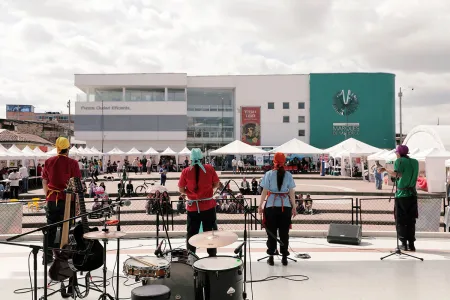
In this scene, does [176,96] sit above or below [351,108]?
above

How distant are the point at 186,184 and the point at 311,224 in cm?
779

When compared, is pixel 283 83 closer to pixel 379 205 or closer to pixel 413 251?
pixel 379 205

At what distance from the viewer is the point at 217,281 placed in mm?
3641

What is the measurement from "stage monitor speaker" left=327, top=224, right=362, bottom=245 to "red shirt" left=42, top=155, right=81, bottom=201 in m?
4.94

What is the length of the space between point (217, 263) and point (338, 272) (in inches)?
100

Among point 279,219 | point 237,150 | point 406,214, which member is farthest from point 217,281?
point 237,150

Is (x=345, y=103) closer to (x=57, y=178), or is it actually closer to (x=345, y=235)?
(x=345, y=235)

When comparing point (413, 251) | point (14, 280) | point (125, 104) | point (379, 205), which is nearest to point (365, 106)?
point (125, 104)

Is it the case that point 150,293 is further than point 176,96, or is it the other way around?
point 176,96

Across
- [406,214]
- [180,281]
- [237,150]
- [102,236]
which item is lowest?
[180,281]

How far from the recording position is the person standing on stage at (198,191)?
5.36 meters

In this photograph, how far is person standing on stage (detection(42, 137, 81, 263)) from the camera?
16.2 feet

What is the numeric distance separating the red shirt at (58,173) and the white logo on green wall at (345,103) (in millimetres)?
49971

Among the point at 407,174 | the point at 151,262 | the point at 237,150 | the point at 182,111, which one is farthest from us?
the point at 182,111
